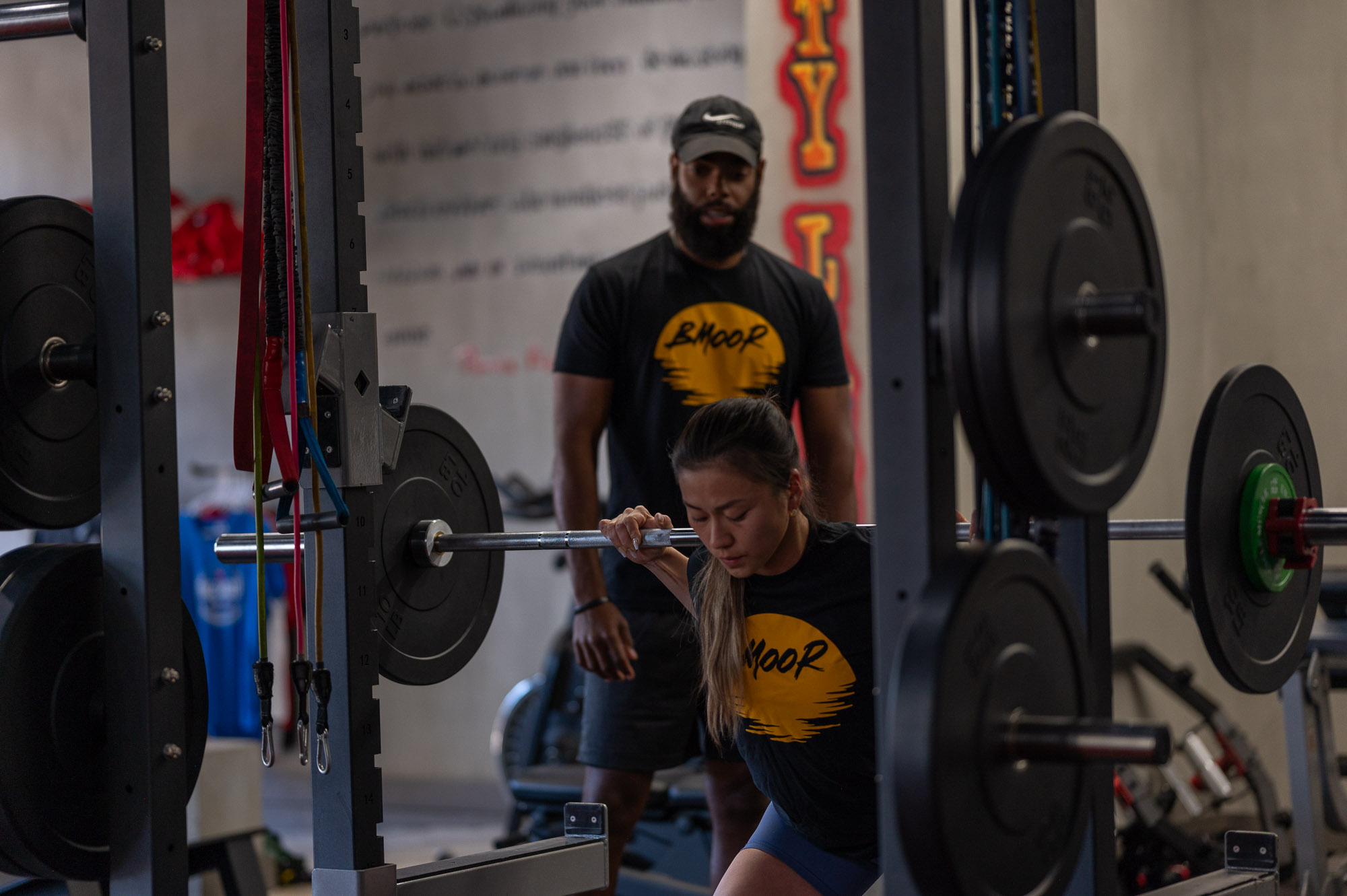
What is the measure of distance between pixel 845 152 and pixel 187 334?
3.44 metres

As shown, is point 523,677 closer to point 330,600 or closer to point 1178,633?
point 1178,633

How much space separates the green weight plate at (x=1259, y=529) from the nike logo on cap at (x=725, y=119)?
1281 mm

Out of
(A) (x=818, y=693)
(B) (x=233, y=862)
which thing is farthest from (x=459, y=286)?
(A) (x=818, y=693)

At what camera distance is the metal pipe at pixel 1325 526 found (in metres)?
1.83

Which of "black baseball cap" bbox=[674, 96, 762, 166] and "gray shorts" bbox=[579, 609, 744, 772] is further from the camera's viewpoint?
"black baseball cap" bbox=[674, 96, 762, 166]

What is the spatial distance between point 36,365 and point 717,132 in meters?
1.36

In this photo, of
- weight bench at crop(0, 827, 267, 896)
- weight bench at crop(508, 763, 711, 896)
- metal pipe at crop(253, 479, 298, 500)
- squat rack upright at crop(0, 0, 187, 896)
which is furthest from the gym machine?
weight bench at crop(508, 763, 711, 896)

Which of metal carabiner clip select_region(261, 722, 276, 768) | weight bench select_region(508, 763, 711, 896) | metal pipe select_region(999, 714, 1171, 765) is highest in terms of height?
metal pipe select_region(999, 714, 1171, 765)

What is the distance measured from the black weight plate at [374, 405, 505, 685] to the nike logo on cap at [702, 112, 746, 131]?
81 centimetres

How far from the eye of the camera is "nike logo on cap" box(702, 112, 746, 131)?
9.05 feet

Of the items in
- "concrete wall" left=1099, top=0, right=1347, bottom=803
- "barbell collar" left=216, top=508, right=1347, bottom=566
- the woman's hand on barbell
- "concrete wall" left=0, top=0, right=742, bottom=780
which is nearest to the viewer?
"barbell collar" left=216, top=508, right=1347, bottom=566

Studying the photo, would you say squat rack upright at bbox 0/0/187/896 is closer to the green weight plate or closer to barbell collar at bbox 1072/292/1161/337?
barbell collar at bbox 1072/292/1161/337

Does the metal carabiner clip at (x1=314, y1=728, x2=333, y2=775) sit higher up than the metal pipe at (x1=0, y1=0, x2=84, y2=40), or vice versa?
the metal pipe at (x1=0, y1=0, x2=84, y2=40)

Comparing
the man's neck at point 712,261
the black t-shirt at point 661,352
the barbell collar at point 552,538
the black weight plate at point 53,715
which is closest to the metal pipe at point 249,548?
the barbell collar at point 552,538
